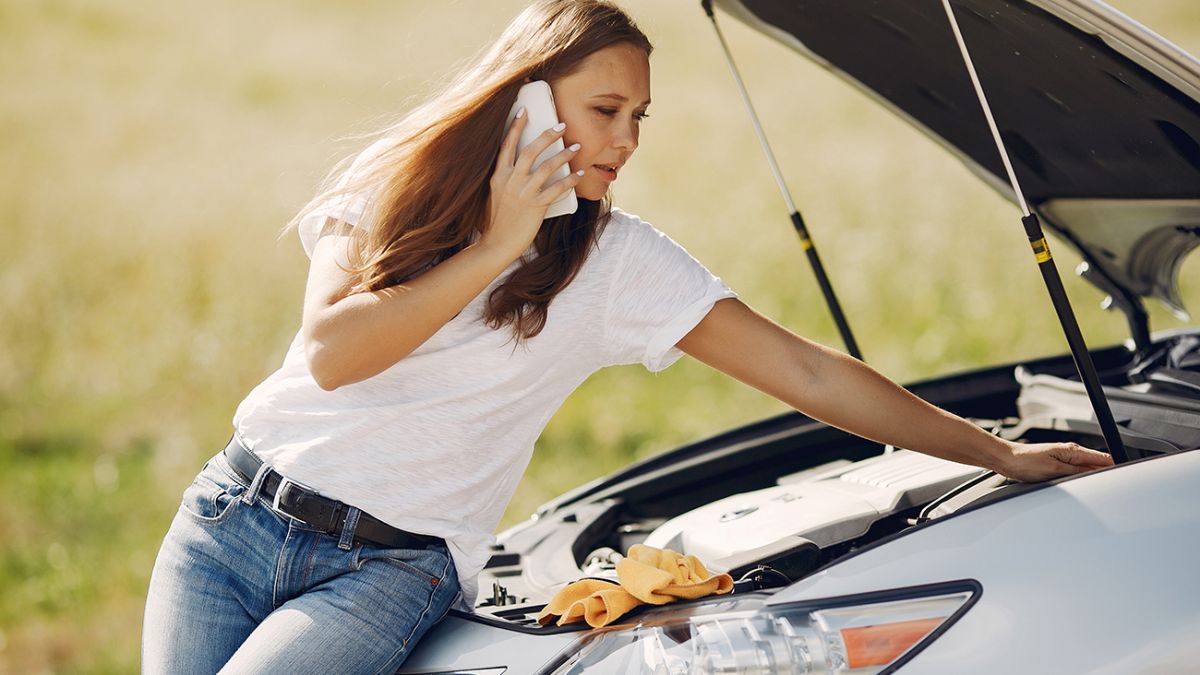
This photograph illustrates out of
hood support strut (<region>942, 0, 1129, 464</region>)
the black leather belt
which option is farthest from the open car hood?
the black leather belt

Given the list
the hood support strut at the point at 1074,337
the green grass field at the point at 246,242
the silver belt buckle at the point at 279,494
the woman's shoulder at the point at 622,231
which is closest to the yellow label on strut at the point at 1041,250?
the hood support strut at the point at 1074,337

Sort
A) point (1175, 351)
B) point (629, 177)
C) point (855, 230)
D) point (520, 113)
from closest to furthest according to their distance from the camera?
point (520, 113) → point (1175, 351) → point (855, 230) → point (629, 177)

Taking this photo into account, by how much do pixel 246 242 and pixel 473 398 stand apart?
7710 mm

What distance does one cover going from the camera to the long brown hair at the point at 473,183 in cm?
210

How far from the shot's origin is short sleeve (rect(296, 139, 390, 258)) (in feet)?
7.16

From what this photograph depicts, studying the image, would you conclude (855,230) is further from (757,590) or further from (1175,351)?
(757,590)

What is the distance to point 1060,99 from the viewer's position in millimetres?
2400

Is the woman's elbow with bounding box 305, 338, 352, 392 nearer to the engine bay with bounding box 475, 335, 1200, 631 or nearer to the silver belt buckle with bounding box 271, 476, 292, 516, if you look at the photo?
the silver belt buckle with bounding box 271, 476, 292, 516

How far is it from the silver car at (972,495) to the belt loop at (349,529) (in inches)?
9.3

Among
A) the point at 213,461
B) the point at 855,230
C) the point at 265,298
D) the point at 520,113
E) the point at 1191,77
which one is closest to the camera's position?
the point at 1191,77

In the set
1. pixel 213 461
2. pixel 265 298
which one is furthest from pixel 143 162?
pixel 213 461

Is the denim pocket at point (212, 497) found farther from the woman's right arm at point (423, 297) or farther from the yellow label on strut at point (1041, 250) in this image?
the yellow label on strut at point (1041, 250)

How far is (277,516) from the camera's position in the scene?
212cm

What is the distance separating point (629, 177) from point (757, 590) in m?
8.72
